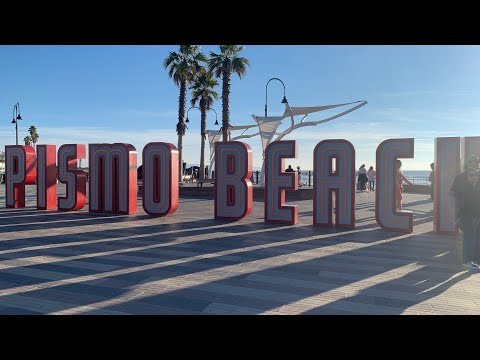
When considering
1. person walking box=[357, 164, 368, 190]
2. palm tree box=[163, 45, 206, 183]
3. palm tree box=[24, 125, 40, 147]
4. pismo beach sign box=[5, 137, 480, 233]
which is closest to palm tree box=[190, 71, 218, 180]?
palm tree box=[163, 45, 206, 183]

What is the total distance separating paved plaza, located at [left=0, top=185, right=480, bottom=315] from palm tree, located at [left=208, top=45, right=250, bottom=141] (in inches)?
763

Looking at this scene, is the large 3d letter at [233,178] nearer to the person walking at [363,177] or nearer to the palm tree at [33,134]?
the person walking at [363,177]

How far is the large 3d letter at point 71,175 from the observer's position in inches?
542

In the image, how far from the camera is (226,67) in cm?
2897

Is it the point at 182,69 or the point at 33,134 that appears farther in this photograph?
the point at 33,134

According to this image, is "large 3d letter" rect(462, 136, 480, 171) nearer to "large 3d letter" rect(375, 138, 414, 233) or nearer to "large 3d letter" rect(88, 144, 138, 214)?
"large 3d letter" rect(375, 138, 414, 233)

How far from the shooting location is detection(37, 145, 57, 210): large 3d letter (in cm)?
1441

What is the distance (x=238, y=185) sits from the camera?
11633 millimetres

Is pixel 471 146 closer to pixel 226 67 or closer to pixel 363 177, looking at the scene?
pixel 363 177

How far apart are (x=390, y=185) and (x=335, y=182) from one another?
4.77ft

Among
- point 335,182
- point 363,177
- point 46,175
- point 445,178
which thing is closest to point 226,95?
point 363,177
